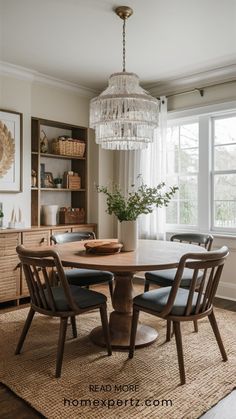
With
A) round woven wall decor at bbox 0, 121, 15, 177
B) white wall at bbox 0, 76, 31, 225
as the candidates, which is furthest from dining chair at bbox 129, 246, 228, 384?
round woven wall decor at bbox 0, 121, 15, 177

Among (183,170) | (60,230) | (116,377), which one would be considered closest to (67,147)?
(60,230)

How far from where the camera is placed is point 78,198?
16.2 ft

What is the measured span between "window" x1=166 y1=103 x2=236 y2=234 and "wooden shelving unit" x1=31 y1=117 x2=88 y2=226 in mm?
1202

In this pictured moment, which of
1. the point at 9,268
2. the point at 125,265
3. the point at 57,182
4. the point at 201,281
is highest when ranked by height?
the point at 57,182

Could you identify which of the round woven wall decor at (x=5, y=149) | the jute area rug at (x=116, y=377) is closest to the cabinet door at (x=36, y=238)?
the round woven wall decor at (x=5, y=149)

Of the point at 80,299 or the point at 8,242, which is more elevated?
the point at 8,242

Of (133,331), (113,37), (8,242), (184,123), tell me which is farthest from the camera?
(184,123)

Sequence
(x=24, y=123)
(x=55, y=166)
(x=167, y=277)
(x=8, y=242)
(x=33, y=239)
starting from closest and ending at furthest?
(x=167, y=277)
(x=8, y=242)
(x=33, y=239)
(x=24, y=123)
(x=55, y=166)

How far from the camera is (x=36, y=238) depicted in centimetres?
389

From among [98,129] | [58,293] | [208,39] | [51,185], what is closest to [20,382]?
[58,293]

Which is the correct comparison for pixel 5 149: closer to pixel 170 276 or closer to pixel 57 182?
pixel 57 182

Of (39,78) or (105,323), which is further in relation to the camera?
(39,78)

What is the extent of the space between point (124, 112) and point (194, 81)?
6.38ft

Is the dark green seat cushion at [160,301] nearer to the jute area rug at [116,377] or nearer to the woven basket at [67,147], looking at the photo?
the jute area rug at [116,377]
